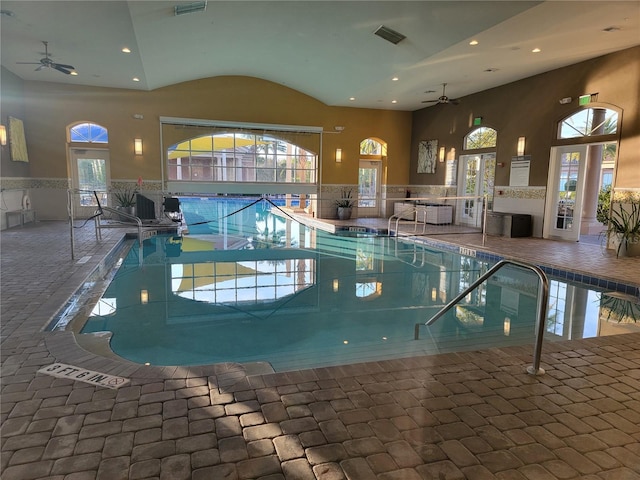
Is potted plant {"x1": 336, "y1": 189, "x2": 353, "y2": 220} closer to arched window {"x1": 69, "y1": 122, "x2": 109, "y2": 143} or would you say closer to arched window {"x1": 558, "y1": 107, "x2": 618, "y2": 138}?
arched window {"x1": 558, "y1": 107, "x2": 618, "y2": 138}

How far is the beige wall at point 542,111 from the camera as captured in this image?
24.8 feet

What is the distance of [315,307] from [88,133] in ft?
33.1

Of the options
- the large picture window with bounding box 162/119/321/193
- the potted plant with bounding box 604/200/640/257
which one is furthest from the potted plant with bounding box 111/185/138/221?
the potted plant with bounding box 604/200/640/257

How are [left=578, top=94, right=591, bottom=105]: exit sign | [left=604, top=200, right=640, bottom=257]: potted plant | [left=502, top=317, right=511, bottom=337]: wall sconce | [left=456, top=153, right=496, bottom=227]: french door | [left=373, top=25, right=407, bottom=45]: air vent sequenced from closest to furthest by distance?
1. [left=502, top=317, right=511, bottom=337]: wall sconce
2. [left=604, top=200, right=640, bottom=257]: potted plant
3. [left=373, top=25, right=407, bottom=45]: air vent
4. [left=578, top=94, right=591, bottom=105]: exit sign
5. [left=456, top=153, right=496, bottom=227]: french door

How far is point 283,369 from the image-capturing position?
10.8ft

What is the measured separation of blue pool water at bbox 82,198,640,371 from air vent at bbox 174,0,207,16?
4207 mm

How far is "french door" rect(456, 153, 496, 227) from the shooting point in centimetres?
1134

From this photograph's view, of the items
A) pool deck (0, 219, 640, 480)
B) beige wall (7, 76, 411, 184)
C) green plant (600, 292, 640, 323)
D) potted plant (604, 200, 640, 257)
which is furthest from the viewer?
beige wall (7, 76, 411, 184)

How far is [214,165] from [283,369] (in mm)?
10517

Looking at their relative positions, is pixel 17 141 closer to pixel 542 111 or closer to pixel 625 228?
pixel 542 111

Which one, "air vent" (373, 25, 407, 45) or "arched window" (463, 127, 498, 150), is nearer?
"air vent" (373, 25, 407, 45)

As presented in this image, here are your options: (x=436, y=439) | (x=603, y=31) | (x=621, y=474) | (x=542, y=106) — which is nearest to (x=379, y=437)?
(x=436, y=439)

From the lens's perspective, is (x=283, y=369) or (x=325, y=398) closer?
(x=325, y=398)

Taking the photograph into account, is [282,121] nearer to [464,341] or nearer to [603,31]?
[603,31]
